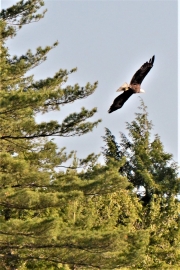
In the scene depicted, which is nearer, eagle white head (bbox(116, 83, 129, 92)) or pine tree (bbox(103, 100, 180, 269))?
eagle white head (bbox(116, 83, 129, 92))

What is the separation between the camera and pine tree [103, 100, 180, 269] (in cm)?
2248

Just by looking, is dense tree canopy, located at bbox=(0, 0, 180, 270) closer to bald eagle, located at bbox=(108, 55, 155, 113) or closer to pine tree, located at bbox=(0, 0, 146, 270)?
pine tree, located at bbox=(0, 0, 146, 270)

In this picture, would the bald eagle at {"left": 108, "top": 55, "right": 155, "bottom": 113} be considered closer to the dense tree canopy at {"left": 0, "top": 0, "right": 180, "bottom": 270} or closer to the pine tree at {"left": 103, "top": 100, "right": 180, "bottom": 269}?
the dense tree canopy at {"left": 0, "top": 0, "right": 180, "bottom": 270}

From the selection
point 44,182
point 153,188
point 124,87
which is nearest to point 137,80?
point 124,87

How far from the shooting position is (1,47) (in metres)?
17.3

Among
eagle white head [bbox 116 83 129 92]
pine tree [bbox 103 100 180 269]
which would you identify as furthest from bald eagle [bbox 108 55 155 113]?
pine tree [bbox 103 100 180 269]

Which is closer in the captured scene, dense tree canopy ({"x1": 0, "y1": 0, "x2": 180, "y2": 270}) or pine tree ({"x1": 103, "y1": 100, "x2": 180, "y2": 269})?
dense tree canopy ({"x1": 0, "y1": 0, "x2": 180, "y2": 270})

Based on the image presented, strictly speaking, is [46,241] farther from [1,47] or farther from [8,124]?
[1,47]

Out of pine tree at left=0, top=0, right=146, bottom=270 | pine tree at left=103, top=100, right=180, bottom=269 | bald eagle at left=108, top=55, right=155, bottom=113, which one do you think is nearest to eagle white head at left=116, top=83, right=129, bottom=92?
bald eagle at left=108, top=55, right=155, bottom=113

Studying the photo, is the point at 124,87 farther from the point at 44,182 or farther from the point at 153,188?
the point at 153,188

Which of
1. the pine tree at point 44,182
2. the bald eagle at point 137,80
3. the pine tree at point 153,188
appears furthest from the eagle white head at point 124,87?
the pine tree at point 153,188

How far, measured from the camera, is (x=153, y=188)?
2544cm

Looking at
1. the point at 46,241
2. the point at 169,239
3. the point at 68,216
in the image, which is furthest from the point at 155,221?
the point at 46,241

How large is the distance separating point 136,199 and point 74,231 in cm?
970
